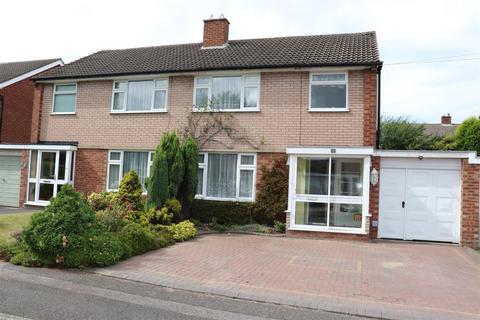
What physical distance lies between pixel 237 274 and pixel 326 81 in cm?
789

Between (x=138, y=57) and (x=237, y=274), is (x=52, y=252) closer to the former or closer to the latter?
(x=237, y=274)

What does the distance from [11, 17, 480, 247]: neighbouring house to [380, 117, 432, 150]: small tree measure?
13228mm

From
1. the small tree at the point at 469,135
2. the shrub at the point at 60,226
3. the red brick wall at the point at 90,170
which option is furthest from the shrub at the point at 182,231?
the small tree at the point at 469,135

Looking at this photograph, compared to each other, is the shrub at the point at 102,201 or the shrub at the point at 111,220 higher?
the shrub at the point at 102,201

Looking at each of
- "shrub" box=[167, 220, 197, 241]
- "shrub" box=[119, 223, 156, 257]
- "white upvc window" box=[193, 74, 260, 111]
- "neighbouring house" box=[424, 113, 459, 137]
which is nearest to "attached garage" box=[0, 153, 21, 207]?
"white upvc window" box=[193, 74, 260, 111]

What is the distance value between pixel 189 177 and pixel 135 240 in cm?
418

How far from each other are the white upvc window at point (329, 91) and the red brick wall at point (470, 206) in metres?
3.93

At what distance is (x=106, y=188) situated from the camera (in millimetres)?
15344

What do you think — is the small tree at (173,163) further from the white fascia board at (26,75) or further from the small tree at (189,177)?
the white fascia board at (26,75)

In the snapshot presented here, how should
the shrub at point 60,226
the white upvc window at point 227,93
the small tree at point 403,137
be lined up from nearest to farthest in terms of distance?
the shrub at point 60,226 < the white upvc window at point 227,93 < the small tree at point 403,137

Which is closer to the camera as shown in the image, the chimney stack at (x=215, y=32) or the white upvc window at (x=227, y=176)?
the white upvc window at (x=227, y=176)

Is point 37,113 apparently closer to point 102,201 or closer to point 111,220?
point 102,201

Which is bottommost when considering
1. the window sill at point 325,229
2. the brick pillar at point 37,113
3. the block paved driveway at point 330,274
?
the block paved driveway at point 330,274

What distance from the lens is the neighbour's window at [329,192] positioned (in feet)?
38.9
